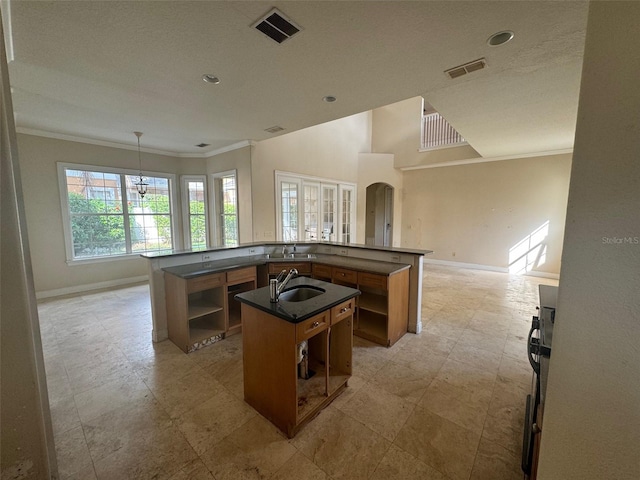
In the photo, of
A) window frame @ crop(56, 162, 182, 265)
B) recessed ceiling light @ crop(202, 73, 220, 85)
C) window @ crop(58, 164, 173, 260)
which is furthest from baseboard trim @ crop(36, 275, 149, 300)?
recessed ceiling light @ crop(202, 73, 220, 85)

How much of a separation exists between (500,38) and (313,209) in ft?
15.1

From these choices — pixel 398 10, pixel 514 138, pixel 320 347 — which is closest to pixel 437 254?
pixel 514 138

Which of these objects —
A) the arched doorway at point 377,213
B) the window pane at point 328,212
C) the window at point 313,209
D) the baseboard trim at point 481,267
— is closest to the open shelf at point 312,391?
the window at point 313,209

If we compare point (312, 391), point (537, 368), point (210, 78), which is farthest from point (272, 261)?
point (537, 368)

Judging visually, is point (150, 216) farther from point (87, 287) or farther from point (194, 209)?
point (87, 287)

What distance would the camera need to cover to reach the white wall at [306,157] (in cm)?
503

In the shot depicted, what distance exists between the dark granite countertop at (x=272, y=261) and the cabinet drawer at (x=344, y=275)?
0.20ft

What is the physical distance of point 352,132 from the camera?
703 centimetres

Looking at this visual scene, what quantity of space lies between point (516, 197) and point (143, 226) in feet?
29.1

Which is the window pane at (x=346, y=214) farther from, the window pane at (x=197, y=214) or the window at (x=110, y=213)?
the window at (x=110, y=213)

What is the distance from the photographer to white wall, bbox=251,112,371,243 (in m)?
5.03

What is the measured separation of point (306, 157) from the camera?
5.80 metres

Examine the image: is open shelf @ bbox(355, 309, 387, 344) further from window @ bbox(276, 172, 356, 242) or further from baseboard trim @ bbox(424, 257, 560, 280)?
baseboard trim @ bbox(424, 257, 560, 280)

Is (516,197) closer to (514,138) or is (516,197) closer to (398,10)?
(514,138)
